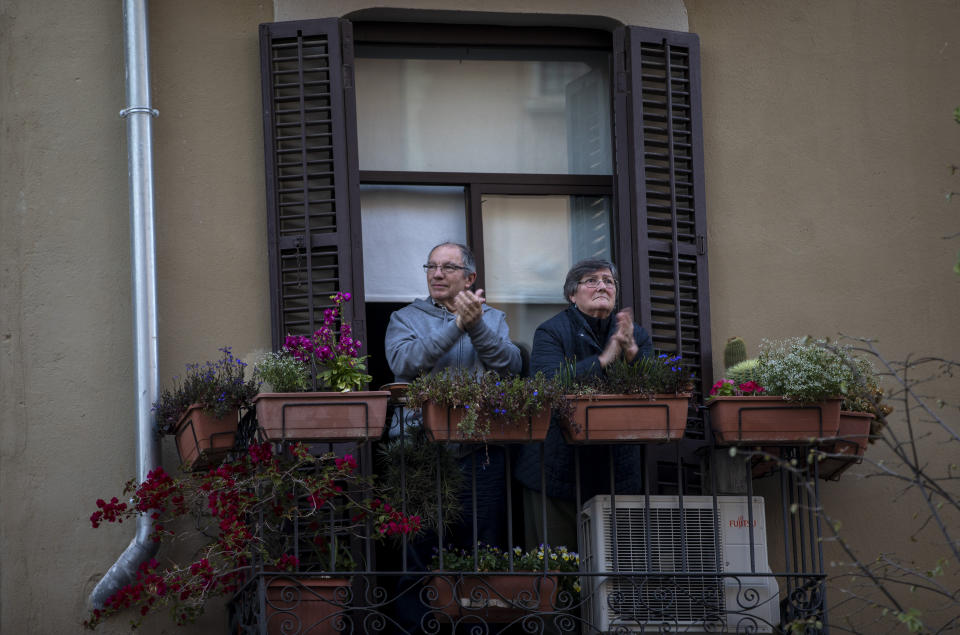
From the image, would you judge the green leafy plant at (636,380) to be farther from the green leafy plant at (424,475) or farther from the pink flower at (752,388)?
the green leafy plant at (424,475)

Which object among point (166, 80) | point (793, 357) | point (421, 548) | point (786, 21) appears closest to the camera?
point (793, 357)

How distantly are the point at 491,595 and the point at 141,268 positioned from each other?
204 centimetres

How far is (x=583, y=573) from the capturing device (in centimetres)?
592

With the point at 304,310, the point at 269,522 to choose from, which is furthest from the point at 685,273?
the point at 269,522

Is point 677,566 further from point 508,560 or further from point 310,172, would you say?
point 310,172

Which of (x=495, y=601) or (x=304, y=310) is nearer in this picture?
(x=495, y=601)

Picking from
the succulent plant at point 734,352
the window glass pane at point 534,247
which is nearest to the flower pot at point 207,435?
the window glass pane at point 534,247

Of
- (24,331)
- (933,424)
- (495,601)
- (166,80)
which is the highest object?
(166,80)

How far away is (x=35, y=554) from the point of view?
6441 mm

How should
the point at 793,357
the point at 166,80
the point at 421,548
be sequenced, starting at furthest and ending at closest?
the point at 166,80, the point at 421,548, the point at 793,357

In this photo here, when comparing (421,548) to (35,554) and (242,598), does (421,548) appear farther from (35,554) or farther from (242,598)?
(35,554)

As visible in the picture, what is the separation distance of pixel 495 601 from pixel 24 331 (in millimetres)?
2354

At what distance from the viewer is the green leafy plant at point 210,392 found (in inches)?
240

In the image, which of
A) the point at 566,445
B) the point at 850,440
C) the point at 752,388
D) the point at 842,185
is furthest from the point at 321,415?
the point at 842,185
